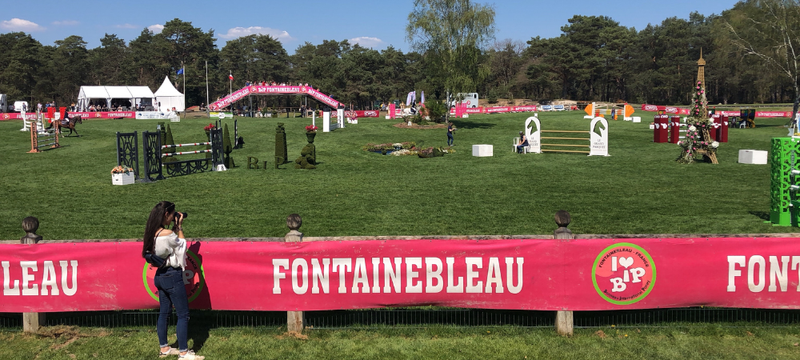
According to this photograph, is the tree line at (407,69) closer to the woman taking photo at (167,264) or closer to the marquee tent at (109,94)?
the marquee tent at (109,94)

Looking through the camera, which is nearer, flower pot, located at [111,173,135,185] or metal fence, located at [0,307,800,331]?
metal fence, located at [0,307,800,331]

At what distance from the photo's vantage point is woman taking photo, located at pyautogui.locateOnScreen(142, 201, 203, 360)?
240 inches

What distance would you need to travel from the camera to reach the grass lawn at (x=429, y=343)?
643 centimetres

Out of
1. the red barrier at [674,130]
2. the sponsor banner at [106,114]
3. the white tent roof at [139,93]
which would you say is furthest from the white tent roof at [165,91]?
the red barrier at [674,130]

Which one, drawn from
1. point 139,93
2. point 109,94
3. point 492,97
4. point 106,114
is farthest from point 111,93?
point 492,97

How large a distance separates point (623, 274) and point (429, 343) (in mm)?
2518

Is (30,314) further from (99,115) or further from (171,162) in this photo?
(99,115)

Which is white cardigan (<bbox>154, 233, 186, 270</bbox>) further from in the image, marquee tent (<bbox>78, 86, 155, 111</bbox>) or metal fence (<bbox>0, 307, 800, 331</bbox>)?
marquee tent (<bbox>78, 86, 155, 111</bbox>)

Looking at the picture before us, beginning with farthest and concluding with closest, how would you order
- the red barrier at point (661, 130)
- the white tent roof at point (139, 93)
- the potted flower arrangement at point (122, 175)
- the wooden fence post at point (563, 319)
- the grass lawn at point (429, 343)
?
the white tent roof at point (139, 93), the red barrier at point (661, 130), the potted flower arrangement at point (122, 175), the wooden fence post at point (563, 319), the grass lawn at point (429, 343)

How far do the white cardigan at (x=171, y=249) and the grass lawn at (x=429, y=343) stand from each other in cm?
120

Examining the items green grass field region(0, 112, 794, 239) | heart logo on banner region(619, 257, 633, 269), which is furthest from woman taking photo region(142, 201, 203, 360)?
green grass field region(0, 112, 794, 239)

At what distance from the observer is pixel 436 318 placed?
7.30 metres

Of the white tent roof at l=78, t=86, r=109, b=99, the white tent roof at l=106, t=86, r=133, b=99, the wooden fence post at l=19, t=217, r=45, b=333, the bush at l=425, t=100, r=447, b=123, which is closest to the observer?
the wooden fence post at l=19, t=217, r=45, b=333

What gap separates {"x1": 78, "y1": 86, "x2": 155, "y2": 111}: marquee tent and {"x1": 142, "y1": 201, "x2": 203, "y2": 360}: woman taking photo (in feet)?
206
